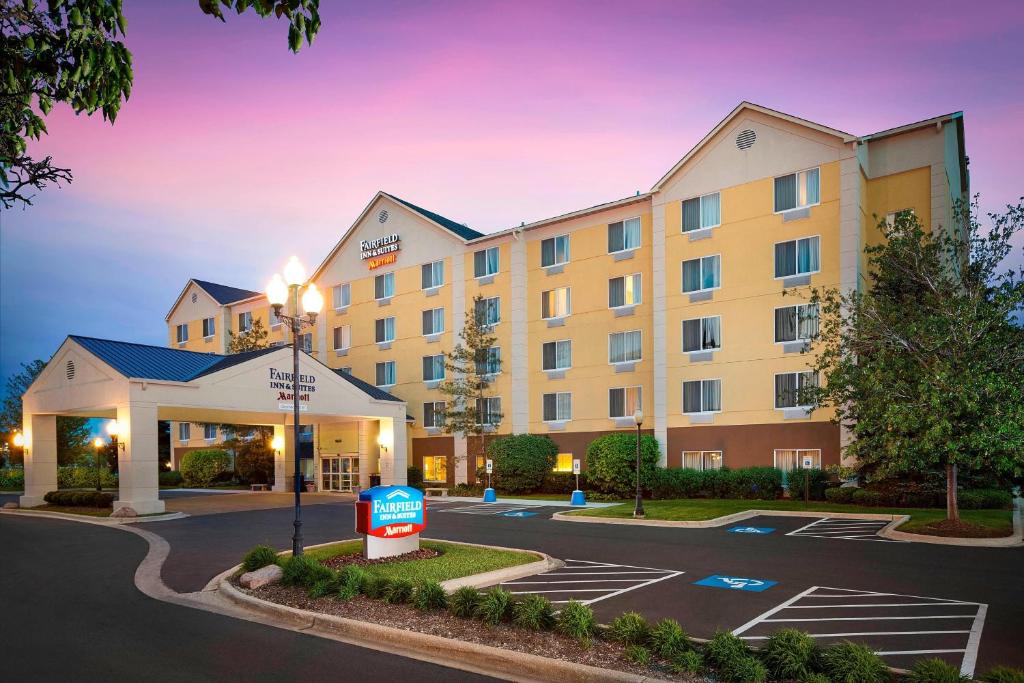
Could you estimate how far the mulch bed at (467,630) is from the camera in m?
8.09

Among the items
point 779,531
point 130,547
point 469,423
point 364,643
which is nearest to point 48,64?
point 364,643

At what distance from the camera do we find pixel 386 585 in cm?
1120

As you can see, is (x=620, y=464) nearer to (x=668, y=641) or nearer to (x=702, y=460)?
(x=702, y=460)

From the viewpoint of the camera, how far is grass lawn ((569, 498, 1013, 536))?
71.1 feet

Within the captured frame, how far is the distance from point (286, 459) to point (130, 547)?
87.3ft

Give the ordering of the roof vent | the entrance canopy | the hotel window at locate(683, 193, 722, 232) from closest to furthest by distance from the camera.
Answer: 1. the entrance canopy
2. the roof vent
3. the hotel window at locate(683, 193, 722, 232)

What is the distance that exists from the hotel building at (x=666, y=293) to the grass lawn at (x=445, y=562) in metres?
15.9

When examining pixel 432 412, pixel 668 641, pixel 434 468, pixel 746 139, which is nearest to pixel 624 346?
pixel 746 139

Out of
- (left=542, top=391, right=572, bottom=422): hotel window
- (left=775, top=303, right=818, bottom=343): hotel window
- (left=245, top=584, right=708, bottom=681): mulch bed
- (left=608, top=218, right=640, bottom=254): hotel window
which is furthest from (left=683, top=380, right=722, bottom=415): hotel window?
(left=245, top=584, right=708, bottom=681): mulch bed

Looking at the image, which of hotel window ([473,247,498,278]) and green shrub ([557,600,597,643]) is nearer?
green shrub ([557,600,597,643])

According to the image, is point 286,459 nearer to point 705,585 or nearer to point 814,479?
point 814,479

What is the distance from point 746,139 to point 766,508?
16656 millimetres

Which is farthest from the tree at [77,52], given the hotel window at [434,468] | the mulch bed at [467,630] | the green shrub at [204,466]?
the green shrub at [204,466]

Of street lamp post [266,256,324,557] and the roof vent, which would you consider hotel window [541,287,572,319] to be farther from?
street lamp post [266,256,324,557]
